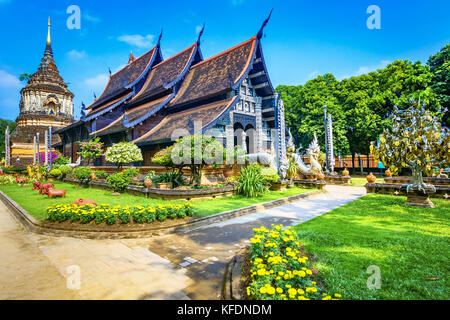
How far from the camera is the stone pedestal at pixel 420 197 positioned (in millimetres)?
7799

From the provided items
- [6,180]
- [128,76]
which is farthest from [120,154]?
[128,76]

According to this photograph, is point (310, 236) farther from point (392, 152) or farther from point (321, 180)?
point (321, 180)

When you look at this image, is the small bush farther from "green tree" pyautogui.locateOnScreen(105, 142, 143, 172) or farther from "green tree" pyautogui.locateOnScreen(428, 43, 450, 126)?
"green tree" pyautogui.locateOnScreen(428, 43, 450, 126)

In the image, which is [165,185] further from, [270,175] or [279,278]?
[279,278]

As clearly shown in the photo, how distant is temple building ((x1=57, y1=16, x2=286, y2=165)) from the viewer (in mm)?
15125

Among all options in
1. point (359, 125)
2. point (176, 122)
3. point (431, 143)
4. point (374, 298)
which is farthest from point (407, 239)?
point (359, 125)

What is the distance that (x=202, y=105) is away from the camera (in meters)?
17.3

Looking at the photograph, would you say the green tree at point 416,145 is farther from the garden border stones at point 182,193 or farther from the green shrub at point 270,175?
the garden border stones at point 182,193

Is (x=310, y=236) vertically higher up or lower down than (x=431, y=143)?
lower down

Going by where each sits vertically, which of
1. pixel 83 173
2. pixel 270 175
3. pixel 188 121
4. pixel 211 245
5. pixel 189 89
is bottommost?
pixel 211 245

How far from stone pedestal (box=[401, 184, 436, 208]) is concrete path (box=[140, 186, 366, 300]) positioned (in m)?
3.30

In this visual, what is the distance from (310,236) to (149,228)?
3853 mm

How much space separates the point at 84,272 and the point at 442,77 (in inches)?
1171

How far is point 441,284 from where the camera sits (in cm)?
305
